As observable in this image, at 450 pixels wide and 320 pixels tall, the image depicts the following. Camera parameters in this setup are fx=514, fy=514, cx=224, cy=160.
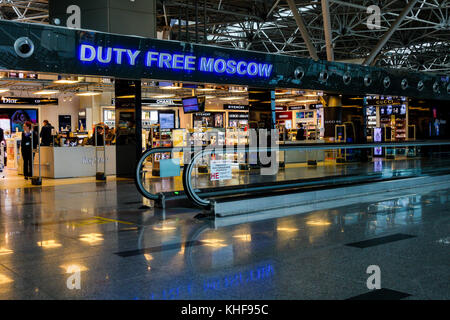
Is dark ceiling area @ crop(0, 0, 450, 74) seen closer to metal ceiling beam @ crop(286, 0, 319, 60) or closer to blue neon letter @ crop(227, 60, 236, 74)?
metal ceiling beam @ crop(286, 0, 319, 60)

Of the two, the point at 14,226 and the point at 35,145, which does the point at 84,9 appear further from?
the point at 14,226

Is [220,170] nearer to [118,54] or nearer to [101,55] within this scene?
[101,55]

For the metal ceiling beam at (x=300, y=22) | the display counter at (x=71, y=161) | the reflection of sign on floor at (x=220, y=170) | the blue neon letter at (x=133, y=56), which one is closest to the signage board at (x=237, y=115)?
the metal ceiling beam at (x=300, y=22)

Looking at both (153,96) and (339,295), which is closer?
(339,295)

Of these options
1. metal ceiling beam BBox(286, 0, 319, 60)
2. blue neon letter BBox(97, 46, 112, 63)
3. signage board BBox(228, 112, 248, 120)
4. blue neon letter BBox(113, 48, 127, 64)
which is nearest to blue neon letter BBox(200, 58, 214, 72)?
blue neon letter BBox(113, 48, 127, 64)

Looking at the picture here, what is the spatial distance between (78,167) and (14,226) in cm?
867

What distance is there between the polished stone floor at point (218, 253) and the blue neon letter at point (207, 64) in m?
6.20

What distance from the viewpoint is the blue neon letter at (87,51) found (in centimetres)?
1153

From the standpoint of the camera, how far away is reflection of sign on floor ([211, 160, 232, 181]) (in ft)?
27.7

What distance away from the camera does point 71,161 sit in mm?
15492

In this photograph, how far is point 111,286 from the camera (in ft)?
13.5

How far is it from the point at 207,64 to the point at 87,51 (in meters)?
3.54

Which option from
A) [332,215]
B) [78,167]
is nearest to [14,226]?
[332,215]

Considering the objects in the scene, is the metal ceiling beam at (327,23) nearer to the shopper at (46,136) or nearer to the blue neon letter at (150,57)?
the blue neon letter at (150,57)
